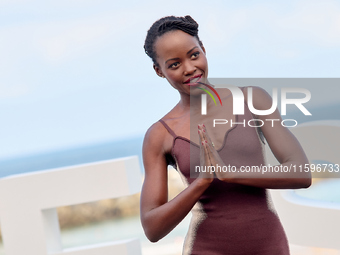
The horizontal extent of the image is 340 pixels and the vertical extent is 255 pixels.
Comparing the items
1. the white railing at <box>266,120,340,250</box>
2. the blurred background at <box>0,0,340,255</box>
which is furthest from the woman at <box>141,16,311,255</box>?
the blurred background at <box>0,0,340,255</box>

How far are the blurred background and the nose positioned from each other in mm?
25224

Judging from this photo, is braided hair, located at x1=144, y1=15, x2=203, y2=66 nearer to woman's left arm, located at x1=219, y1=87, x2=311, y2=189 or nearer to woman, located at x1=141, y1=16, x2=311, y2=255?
woman, located at x1=141, y1=16, x2=311, y2=255

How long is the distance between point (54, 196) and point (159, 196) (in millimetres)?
1667

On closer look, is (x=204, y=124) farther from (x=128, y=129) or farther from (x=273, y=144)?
(x=128, y=129)

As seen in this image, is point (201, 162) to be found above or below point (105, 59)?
above

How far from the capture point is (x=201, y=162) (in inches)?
56.0

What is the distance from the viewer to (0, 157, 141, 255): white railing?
3.05m

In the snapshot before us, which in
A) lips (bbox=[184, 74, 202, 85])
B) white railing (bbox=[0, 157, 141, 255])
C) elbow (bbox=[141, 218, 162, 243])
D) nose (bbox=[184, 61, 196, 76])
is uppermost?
nose (bbox=[184, 61, 196, 76])

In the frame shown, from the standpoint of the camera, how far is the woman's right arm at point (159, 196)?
144cm

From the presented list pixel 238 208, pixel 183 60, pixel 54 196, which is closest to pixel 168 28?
pixel 183 60

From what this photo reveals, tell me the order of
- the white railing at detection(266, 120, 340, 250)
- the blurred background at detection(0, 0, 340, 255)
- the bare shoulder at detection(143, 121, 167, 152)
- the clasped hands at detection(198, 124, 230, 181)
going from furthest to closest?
the blurred background at detection(0, 0, 340, 255) → the white railing at detection(266, 120, 340, 250) → the bare shoulder at detection(143, 121, 167, 152) → the clasped hands at detection(198, 124, 230, 181)

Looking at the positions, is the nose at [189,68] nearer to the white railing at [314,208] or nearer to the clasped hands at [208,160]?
the clasped hands at [208,160]

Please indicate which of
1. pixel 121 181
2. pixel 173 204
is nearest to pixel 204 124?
pixel 173 204

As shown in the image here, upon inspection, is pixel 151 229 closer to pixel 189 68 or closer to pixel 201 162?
pixel 201 162
